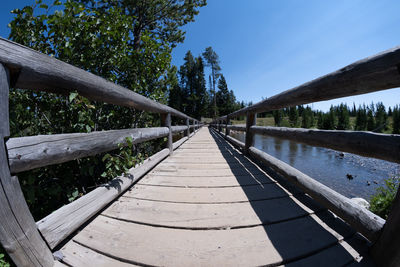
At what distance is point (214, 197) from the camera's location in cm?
148

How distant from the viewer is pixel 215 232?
3.36 ft

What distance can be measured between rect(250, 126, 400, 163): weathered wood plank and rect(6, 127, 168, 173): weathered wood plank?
1694 millimetres

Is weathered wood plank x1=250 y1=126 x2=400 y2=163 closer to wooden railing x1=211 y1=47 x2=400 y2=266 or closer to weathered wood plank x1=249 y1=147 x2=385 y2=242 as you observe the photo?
wooden railing x1=211 y1=47 x2=400 y2=266

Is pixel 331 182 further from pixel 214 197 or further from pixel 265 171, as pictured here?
pixel 214 197

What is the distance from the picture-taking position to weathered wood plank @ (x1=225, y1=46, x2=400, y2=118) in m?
0.76

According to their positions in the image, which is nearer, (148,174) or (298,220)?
(298,220)

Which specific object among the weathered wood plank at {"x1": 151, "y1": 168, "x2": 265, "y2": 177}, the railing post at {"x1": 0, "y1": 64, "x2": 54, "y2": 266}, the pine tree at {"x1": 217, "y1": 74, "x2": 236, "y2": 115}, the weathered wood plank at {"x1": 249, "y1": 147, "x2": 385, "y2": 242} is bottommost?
the weathered wood plank at {"x1": 151, "y1": 168, "x2": 265, "y2": 177}

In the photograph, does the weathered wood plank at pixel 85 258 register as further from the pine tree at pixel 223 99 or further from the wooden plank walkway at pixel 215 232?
the pine tree at pixel 223 99

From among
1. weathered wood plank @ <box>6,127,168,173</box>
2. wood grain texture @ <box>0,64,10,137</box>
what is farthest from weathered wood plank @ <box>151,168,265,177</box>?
wood grain texture @ <box>0,64,10,137</box>

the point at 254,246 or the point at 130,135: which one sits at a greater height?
the point at 130,135

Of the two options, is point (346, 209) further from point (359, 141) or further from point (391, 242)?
point (359, 141)

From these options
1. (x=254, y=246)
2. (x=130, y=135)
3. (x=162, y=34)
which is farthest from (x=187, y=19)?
(x=254, y=246)

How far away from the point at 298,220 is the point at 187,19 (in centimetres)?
779

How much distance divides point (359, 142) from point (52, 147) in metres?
1.72
